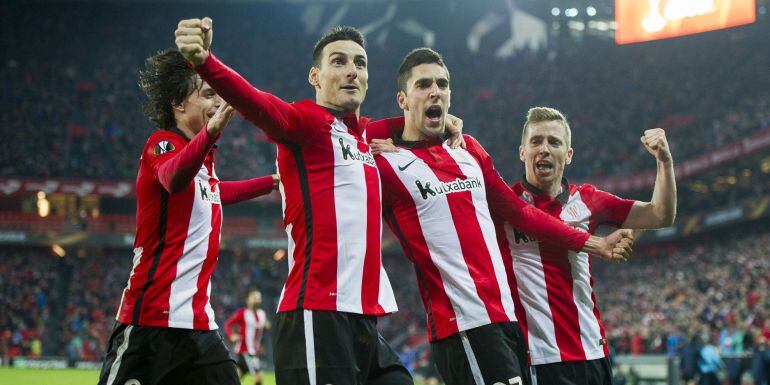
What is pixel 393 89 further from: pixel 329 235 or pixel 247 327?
pixel 329 235

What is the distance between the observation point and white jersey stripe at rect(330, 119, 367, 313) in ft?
12.5

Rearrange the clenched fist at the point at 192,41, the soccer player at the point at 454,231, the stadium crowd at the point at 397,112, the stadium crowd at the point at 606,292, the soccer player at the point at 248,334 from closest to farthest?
the clenched fist at the point at 192,41 → the soccer player at the point at 454,231 → the soccer player at the point at 248,334 → the stadium crowd at the point at 606,292 → the stadium crowd at the point at 397,112

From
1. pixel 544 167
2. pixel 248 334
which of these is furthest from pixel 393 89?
pixel 544 167

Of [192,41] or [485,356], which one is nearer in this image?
[192,41]

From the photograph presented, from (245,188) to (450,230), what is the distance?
5.55ft

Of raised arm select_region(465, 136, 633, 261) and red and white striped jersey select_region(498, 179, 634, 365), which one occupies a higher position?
raised arm select_region(465, 136, 633, 261)

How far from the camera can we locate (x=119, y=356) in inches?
165

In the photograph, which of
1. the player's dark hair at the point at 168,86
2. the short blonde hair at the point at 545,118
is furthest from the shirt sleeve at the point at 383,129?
the player's dark hair at the point at 168,86

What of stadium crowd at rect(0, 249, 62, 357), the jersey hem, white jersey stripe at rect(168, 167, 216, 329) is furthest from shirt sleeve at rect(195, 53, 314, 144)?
stadium crowd at rect(0, 249, 62, 357)

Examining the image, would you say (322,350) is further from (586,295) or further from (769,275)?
(769,275)

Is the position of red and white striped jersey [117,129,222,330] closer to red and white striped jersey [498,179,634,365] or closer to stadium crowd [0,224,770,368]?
red and white striped jersey [498,179,634,365]

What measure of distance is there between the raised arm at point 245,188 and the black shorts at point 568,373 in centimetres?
213

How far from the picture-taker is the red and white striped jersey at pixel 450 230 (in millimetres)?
4293

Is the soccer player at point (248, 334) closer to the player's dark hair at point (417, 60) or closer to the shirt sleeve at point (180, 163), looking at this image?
the player's dark hair at point (417, 60)
